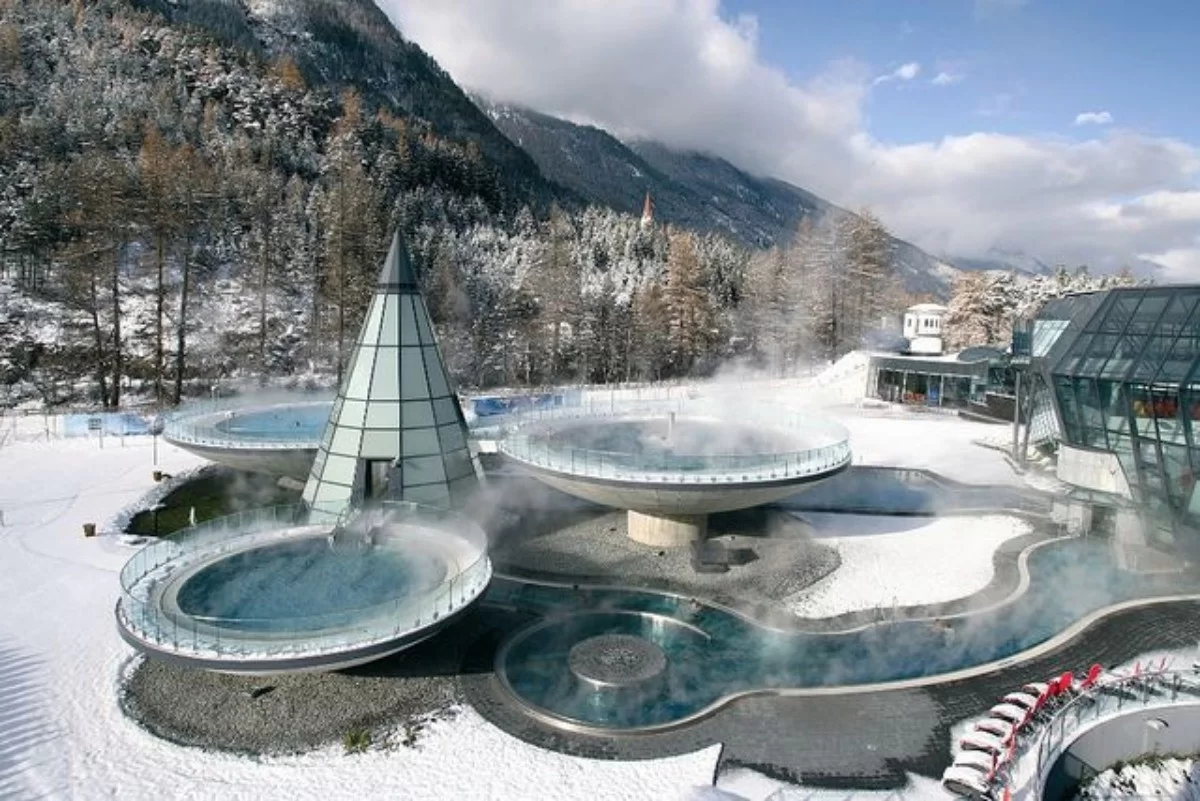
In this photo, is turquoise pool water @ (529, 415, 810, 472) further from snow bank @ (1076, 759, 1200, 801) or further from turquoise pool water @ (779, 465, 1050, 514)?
snow bank @ (1076, 759, 1200, 801)

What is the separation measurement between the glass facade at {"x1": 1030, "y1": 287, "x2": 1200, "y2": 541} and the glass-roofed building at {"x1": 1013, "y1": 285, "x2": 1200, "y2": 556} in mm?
26

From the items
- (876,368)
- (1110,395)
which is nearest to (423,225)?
(876,368)

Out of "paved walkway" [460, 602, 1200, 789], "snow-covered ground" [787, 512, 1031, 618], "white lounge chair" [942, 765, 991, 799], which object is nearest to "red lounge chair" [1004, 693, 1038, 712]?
"paved walkway" [460, 602, 1200, 789]

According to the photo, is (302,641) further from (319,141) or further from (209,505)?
(319,141)

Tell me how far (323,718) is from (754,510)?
50.8 feet

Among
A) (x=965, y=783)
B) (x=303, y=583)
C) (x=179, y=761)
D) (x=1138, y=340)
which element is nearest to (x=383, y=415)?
(x=303, y=583)

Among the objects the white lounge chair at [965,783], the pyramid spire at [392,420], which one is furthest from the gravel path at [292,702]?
the white lounge chair at [965,783]

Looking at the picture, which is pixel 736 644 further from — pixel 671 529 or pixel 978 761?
pixel 671 529

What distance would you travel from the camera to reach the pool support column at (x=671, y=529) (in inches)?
827

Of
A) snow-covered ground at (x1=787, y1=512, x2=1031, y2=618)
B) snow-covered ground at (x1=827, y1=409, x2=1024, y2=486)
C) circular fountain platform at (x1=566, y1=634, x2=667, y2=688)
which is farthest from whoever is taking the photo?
snow-covered ground at (x1=827, y1=409, x2=1024, y2=486)

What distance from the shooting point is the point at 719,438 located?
25.2 metres

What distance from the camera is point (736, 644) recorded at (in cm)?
1547

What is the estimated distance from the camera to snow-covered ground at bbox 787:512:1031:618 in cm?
1788

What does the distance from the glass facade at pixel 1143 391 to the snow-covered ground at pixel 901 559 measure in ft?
11.5
